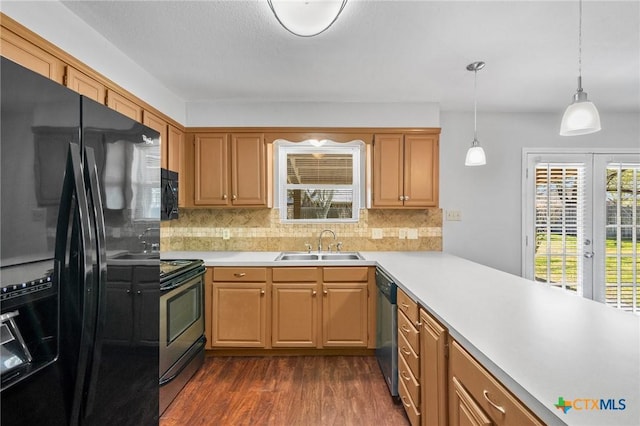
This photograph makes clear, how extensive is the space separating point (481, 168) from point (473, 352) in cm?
286

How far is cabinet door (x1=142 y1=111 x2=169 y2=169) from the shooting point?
252cm

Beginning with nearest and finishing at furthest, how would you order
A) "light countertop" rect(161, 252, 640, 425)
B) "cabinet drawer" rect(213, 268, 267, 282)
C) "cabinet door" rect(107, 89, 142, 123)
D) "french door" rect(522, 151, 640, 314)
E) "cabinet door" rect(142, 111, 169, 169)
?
"light countertop" rect(161, 252, 640, 425) < "cabinet door" rect(107, 89, 142, 123) < "cabinet door" rect(142, 111, 169, 169) < "cabinet drawer" rect(213, 268, 267, 282) < "french door" rect(522, 151, 640, 314)

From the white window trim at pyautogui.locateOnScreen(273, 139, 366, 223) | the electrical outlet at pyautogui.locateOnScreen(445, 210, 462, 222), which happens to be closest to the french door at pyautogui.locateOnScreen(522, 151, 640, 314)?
the electrical outlet at pyautogui.locateOnScreen(445, 210, 462, 222)

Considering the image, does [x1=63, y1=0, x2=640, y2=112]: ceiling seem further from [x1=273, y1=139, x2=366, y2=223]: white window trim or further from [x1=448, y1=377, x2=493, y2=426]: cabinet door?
[x1=448, y1=377, x2=493, y2=426]: cabinet door

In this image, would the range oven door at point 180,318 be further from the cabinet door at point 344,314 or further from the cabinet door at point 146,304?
the cabinet door at point 344,314

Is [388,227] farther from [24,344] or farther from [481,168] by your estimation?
[24,344]

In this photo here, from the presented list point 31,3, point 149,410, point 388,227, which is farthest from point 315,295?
point 31,3

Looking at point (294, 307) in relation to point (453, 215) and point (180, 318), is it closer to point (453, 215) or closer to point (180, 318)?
point (180, 318)

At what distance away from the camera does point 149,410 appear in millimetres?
1464

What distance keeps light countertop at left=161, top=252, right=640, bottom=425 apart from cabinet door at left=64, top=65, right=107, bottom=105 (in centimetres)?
219

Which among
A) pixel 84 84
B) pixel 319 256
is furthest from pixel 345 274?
pixel 84 84

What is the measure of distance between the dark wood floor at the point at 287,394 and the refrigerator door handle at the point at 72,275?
1.25m

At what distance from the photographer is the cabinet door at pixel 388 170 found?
10.4ft

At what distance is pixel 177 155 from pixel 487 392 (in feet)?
9.72
